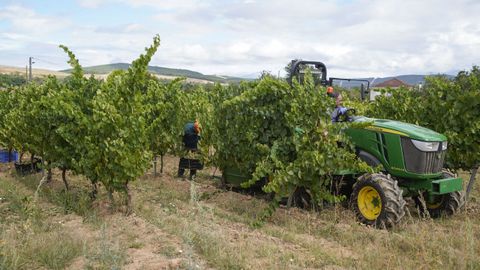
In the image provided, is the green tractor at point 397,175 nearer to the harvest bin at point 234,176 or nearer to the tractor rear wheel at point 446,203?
the tractor rear wheel at point 446,203

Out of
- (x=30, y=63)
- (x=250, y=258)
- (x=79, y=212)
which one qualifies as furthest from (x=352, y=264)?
(x=30, y=63)

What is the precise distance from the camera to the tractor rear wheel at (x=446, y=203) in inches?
270

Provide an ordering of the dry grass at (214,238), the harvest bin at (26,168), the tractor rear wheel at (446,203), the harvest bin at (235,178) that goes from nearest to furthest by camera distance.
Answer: the dry grass at (214,238), the tractor rear wheel at (446,203), the harvest bin at (235,178), the harvest bin at (26,168)

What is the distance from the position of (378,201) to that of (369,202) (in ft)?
0.50

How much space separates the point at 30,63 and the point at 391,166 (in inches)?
1685

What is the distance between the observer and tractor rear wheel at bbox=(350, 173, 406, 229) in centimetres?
598

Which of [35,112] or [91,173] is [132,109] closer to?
[91,173]

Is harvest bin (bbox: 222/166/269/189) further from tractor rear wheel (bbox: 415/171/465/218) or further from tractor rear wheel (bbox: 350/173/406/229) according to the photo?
tractor rear wheel (bbox: 415/171/465/218)

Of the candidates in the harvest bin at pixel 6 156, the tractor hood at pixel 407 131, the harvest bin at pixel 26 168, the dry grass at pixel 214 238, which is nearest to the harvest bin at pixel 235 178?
the dry grass at pixel 214 238

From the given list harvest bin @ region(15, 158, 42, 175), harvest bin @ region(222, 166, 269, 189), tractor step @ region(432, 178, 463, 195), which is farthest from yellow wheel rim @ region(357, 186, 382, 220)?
harvest bin @ region(15, 158, 42, 175)

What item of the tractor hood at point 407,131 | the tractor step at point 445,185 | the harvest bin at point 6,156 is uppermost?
the tractor hood at point 407,131

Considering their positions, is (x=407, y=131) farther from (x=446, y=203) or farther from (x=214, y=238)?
(x=214, y=238)

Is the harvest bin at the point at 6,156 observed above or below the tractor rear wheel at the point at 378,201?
below

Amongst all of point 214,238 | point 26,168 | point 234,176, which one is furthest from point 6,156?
point 214,238
